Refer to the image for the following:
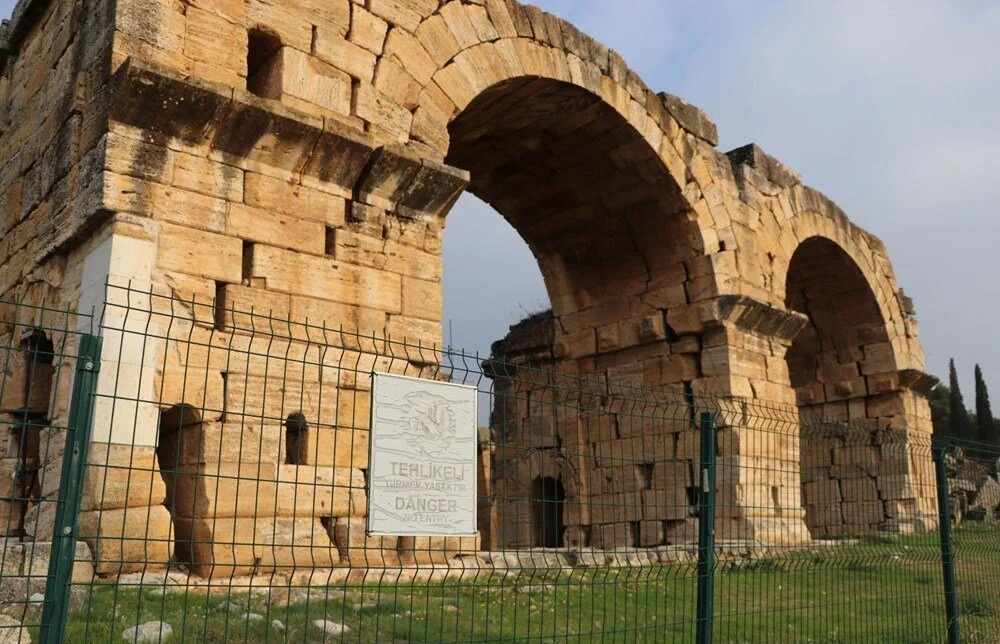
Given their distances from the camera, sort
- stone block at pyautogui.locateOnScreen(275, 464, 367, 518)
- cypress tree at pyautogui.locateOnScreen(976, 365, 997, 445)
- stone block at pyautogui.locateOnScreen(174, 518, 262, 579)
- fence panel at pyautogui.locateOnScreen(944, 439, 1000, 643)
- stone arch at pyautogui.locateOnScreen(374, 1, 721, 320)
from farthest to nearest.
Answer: cypress tree at pyautogui.locateOnScreen(976, 365, 997, 445)
stone arch at pyautogui.locateOnScreen(374, 1, 721, 320)
fence panel at pyautogui.locateOnScreen(944, 439, 1000, 643)
stone block at pyautogui.locateOnScreen(275, 464, 367, 518)
stone block at pyautogui.locateOnScreen(174, 518, 262, 579)

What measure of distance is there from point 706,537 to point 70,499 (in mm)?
3183

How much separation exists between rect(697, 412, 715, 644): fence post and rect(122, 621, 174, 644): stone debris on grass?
266cm

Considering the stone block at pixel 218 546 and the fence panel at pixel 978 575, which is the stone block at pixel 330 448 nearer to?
the stone block at pixel 218 546

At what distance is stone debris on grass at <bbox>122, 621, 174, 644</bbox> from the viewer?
4.11m

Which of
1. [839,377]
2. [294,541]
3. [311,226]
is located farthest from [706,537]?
[839,377]

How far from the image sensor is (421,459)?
4.18 m

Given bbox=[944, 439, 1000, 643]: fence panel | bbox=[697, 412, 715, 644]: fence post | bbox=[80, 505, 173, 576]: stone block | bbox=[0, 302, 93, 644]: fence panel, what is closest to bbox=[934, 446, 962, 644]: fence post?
bbox=[944, 439, 1000, 643]: fence panel

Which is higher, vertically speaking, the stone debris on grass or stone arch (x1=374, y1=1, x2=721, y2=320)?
stone arch (x1=374, y1=1, x2=721, y2=320)

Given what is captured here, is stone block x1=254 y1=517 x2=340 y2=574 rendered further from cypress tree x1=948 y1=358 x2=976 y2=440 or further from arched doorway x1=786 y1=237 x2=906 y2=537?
cypress tree x1=948 y1=358 x2=976 y2=440

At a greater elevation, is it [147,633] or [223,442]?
[223,442]

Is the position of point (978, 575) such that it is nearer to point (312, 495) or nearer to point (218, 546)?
point (312, 495)

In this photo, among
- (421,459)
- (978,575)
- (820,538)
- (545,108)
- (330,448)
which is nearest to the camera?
(421,459)

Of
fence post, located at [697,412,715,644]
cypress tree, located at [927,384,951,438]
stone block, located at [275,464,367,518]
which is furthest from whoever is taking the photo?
cypress tree, located at [927,384,951,438]

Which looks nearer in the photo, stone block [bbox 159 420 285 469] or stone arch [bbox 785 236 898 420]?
stone block [bbox 159 420 285 469]
